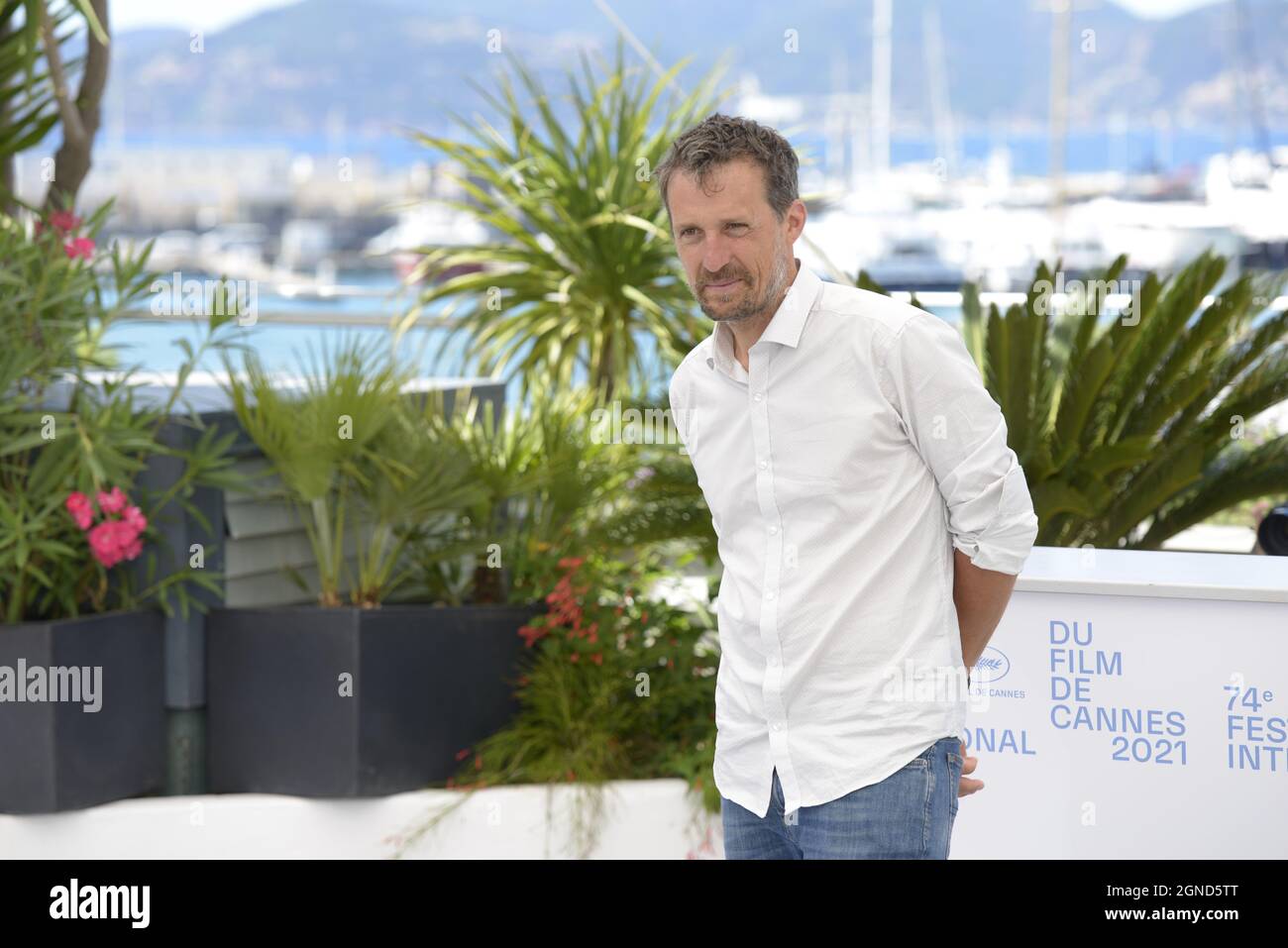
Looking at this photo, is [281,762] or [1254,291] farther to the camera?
[1254,291]

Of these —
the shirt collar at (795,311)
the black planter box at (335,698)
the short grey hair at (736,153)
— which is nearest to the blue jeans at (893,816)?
the shirt collar at (795,311)

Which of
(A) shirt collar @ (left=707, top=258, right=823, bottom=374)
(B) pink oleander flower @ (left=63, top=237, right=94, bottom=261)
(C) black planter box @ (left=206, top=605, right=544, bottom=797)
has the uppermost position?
(B) pink oleander flower @ (left=63, top=237, right=94, bottom=261)

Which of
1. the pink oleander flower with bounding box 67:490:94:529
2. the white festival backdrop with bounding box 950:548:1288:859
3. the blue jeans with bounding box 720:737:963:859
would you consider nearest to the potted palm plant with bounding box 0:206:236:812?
the pink oleander flower with bounding box 67:490:94:529

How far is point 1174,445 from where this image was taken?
4629mm

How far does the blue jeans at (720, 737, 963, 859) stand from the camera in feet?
6.50

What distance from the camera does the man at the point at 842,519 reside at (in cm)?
199

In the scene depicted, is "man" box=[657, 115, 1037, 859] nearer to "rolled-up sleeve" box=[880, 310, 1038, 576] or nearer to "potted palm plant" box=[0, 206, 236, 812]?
"rolled-up sleeve" box=[880, 310, 1038, 576]

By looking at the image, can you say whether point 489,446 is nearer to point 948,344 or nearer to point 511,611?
point 511,611

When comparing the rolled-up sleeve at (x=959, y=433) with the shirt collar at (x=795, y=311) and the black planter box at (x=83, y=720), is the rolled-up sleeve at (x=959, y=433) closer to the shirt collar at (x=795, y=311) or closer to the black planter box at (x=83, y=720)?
the shirt collar at (x=795, y=311)

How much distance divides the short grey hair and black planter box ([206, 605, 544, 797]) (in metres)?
2.35
